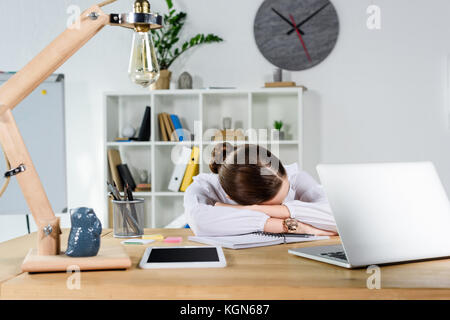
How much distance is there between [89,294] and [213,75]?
291 centimetres

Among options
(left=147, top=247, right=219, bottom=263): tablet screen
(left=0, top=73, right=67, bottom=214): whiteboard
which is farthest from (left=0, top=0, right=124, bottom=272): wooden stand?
(left=0, top=73, right=67, bottom=214): whiteboard

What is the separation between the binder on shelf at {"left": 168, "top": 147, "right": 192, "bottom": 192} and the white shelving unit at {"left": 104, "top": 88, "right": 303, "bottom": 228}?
6 centimetres

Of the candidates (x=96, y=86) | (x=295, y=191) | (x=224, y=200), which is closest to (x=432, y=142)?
(x=295, y=191)

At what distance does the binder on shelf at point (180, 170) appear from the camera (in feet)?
11.2

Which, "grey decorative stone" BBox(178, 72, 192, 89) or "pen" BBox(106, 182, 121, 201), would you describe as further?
"grey decorative stone" BBox(178, 72, 192, 89)

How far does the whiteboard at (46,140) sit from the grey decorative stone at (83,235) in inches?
111

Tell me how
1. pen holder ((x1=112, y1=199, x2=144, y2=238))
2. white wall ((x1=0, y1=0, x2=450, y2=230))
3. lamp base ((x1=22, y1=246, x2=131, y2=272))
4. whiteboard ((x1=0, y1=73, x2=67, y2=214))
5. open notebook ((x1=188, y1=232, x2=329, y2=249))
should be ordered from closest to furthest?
lamp base ((x1=22, y1=246, x2=131, y2=272))
open notebook ((x1=188, y1=232, x2=329, y2=249))
pen holder ((x1=112, y1=199, x2=144, y2=238))
white wall ((x1=0, y1=0, x2=450, y2=230))
whiteboard ((x1=0, y1=73, x2=67, y2=214))

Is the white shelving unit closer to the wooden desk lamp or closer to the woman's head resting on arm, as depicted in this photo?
the woman's head resting on arm

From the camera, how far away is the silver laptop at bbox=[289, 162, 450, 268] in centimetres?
104

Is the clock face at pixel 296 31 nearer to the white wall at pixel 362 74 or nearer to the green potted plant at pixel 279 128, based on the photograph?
the white wall at pixel 362 74

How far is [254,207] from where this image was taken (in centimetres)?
146

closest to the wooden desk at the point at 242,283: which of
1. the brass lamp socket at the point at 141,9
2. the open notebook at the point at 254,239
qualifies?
the open notebook at the point at 254,239
